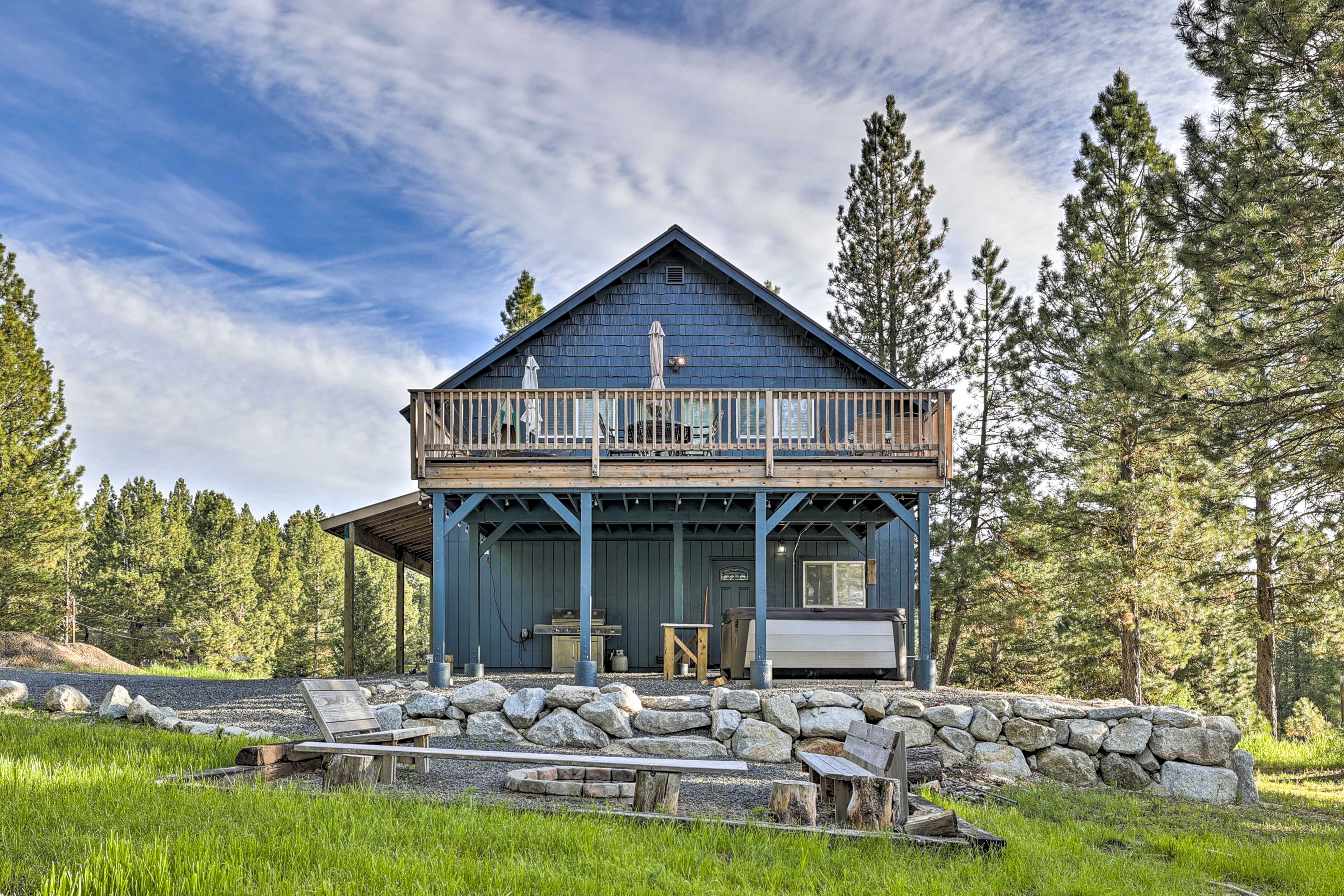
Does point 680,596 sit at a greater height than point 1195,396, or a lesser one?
lesser

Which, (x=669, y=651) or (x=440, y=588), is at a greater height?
(x=440, y=588)

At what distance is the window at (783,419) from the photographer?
12703 mm

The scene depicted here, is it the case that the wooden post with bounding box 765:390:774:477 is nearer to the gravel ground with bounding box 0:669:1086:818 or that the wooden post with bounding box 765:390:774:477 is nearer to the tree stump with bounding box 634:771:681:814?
the gravel ground with bounding box 0:669:1086:818

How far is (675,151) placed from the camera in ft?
59.9

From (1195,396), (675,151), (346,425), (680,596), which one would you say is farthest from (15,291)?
(1195,396)

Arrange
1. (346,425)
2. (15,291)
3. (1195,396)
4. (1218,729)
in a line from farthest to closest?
(15,291) → (346,425) → (1195,396) → (1218,729)

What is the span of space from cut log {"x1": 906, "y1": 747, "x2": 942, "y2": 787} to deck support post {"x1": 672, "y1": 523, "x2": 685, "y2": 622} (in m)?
5.15

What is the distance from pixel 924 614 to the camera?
475 inches

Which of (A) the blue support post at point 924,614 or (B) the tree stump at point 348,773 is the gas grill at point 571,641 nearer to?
(A) the blue support post at point 924,614

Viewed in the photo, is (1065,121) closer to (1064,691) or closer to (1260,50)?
(1260,50)

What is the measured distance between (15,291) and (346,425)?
1105cm

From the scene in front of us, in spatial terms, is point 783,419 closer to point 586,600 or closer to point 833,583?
point 833,583

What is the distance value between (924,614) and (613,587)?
6.04 meters

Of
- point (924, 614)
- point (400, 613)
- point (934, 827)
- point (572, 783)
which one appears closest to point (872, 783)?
point (934, 827)
